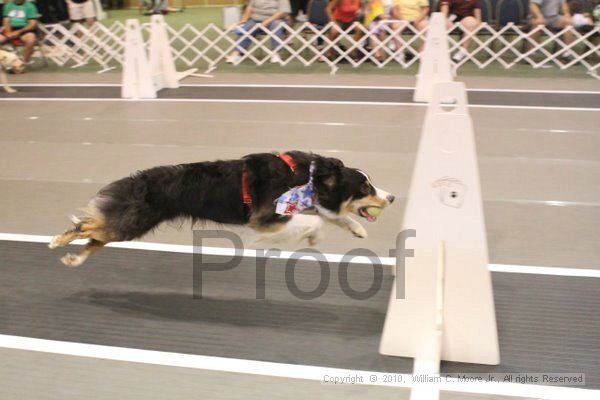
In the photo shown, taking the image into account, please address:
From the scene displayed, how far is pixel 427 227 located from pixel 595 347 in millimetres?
1073

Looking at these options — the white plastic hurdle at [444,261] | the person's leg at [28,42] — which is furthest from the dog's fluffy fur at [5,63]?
the white plastic hurdle at [444,261]

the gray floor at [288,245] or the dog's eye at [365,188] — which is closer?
the gray floor at [288,245]

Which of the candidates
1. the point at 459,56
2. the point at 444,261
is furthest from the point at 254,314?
the point at 459,56

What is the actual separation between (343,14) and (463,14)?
2168 millimetres

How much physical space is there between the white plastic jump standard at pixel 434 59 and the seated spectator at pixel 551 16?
315 cm

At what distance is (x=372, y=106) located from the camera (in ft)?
25.8

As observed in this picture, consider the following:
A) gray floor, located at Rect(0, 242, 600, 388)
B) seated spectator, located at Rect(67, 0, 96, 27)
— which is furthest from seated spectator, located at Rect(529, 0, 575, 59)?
seated spectator, located at Rect(67, 0, 96, 27)

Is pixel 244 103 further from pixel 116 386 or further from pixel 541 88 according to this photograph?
pixel 116 386

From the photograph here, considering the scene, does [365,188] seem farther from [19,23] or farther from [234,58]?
[19,23]

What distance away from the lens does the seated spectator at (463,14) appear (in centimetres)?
995

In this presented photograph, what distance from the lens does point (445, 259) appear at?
8.48 feet

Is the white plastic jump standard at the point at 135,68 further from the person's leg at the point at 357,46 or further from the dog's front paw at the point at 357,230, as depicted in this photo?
the dog's front paw at the point at 357,230

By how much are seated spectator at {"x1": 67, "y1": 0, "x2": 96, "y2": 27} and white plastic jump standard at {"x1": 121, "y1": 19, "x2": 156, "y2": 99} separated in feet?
15.9

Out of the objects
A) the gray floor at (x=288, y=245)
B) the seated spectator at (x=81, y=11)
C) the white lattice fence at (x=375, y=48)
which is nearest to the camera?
the gray floor at (x=288, y=245)
